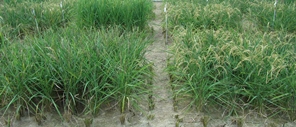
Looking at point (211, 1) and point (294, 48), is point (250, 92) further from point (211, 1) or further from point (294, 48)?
point (211, 1)

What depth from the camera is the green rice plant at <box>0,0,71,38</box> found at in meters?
4.69

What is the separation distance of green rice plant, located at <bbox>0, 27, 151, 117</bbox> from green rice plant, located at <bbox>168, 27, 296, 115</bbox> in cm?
43

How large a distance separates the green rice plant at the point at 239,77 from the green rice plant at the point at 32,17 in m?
2.13

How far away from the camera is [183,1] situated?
17.7 ft

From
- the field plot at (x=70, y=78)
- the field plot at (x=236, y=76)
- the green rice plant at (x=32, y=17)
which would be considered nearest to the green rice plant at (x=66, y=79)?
the field plot at (x=70, y=78)

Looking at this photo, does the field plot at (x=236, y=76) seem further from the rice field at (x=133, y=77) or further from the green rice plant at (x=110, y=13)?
the green rice plant at (x=110, y=13)

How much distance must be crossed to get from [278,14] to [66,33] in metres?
2.48

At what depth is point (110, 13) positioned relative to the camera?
4.50m

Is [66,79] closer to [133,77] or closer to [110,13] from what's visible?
[133,77]

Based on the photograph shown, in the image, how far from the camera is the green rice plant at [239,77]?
288 centimetres

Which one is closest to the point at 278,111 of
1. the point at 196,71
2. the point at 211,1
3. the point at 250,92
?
the point at 250,92

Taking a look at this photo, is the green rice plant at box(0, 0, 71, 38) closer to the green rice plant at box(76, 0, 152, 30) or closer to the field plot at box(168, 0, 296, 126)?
the green rice plant at box(76, 0, 152, 30)


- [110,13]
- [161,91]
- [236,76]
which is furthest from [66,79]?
[110,13]

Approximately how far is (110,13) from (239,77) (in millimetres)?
2031
